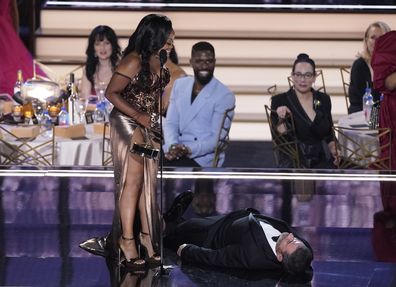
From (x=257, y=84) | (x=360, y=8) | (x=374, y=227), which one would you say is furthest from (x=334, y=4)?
(x=374, y=227)

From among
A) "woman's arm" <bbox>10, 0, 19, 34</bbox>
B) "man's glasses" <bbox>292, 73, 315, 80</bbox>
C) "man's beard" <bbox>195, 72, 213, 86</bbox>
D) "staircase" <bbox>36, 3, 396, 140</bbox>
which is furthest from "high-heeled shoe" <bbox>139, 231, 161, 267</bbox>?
"woman's arm" <bbox>10, 0, 19, 34</bbox>

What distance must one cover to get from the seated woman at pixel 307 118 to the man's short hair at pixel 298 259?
3.01 m

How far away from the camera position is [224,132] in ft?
23.7

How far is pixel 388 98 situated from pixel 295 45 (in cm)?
417

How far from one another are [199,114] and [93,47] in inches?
64.7

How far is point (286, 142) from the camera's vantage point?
7.32 meters

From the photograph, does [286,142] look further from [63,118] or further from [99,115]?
[63,118]

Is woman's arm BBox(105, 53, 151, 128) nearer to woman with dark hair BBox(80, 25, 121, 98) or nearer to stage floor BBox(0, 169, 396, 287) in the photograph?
stage floor BBox(0, 169, 396, 287)

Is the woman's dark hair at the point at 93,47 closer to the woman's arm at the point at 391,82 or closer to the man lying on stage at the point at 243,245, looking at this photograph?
the woman's arm at the point at 391,82

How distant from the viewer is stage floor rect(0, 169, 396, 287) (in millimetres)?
4297

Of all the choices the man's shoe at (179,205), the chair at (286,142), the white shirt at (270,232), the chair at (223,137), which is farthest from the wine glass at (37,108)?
the white shirt at (270,232)

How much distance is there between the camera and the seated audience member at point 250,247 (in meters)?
4.31

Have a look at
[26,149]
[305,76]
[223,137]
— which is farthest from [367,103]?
[26,149]

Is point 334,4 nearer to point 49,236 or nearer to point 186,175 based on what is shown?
point 186,175
